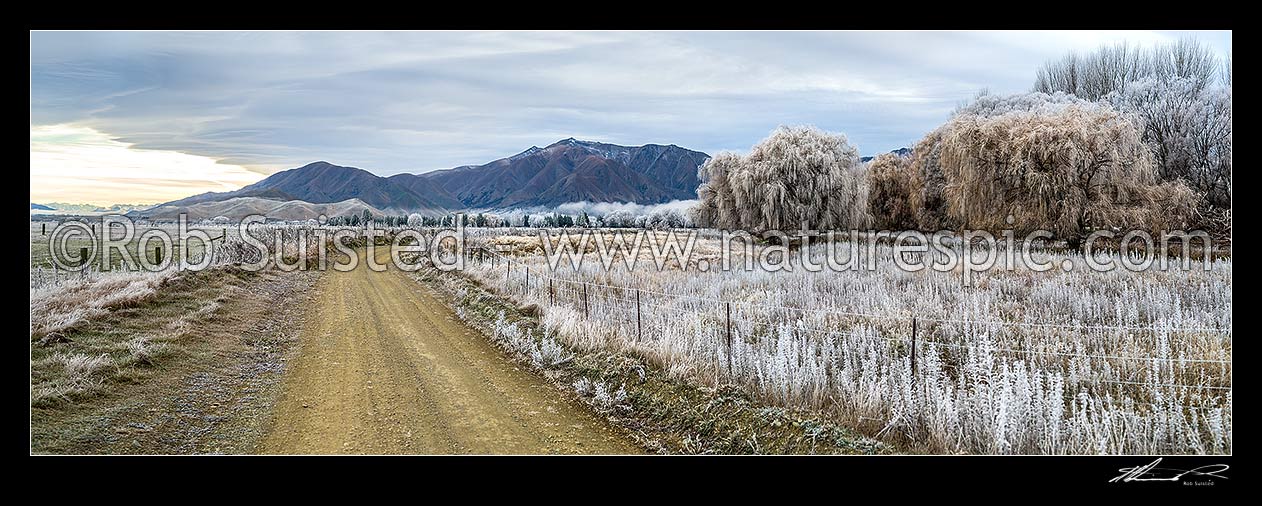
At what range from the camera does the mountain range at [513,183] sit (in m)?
12.8

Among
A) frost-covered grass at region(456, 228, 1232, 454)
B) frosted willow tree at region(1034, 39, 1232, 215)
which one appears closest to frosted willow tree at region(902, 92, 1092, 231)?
frosted willow tree at region(1034, 39, 1232, 215)

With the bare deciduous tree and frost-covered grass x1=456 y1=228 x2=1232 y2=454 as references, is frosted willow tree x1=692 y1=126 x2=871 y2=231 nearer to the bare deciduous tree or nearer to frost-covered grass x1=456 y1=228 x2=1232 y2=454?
the bare deciduous tree

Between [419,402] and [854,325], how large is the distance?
6.02 metres

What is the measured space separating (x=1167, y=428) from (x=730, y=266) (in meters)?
15.2

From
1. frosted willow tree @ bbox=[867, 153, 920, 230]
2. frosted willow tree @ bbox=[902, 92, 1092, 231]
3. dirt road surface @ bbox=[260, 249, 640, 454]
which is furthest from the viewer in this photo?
frosted willow tree @ bbox=[867, 153, 920, 230]

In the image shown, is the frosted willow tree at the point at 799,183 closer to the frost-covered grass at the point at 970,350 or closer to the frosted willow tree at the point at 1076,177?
the frosted willow tree at the point at 1076,177

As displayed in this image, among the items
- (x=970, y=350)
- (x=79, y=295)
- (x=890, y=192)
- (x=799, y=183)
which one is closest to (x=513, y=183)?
(x=799, y=183)

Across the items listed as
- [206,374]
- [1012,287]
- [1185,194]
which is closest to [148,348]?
[206,374]

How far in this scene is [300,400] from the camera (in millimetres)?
6469

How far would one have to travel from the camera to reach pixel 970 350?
549 cm

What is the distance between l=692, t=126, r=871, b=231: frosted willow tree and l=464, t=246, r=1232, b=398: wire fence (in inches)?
671

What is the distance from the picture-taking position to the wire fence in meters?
5.72

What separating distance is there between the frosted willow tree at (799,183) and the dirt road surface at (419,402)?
69.8 feet
